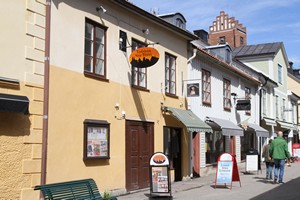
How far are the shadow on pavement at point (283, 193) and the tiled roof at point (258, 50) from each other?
1972 cm

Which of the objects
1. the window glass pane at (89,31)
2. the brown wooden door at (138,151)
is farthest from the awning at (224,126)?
the window glass pane at (89,31)

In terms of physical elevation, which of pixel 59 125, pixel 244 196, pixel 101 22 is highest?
pixel 101 22

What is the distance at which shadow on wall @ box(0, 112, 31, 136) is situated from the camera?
27.7ft

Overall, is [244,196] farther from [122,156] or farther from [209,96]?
[209,96]

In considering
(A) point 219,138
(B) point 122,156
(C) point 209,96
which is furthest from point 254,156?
(B) point 122,156

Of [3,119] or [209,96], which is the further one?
[209,96]

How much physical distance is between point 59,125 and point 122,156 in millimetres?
2881

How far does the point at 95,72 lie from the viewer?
1153 centimetres

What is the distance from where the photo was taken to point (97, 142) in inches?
444

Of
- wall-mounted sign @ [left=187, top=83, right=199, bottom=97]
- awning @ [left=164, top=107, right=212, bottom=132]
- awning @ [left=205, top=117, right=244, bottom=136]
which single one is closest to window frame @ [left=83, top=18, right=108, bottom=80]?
awning @ [left=164, top=107, right=212, bottom=132]

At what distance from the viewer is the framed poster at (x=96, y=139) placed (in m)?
10.8

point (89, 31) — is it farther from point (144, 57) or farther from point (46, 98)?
point (46, 98)

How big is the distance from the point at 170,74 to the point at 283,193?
5.78 meters

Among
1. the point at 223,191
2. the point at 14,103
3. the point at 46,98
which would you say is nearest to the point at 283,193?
the point at 223,191
